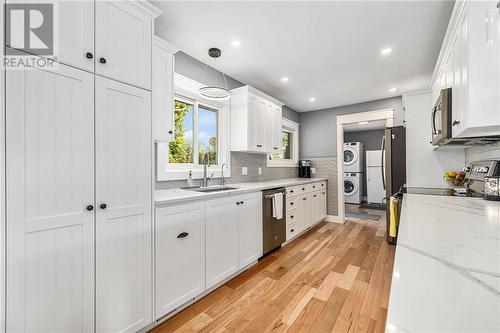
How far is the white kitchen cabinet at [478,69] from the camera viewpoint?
1.21m

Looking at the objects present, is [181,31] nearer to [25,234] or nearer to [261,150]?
[261,150]

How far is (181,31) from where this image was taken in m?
2.20

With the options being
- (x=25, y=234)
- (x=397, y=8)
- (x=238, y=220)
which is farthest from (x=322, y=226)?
(x=25, y=234)

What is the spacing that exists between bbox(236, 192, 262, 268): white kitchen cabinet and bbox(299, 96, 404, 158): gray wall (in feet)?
9.10

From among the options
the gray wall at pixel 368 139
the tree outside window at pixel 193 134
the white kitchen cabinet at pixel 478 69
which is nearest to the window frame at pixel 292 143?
the tree outside window at pixel 193 134

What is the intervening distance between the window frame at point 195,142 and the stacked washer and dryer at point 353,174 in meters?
4.97

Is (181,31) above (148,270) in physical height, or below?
above

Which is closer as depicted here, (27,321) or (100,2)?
(27,321)

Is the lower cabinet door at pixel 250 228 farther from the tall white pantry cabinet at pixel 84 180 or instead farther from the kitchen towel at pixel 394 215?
the kitchen towel at pixel 394 215

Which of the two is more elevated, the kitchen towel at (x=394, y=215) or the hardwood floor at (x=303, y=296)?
the kitchen towel at (x=394, y=215)

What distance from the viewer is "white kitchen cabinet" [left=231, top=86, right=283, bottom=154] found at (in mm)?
3125

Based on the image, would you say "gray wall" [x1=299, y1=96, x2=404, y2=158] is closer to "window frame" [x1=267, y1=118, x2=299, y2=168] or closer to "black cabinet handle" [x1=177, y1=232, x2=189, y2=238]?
"window frame" [x1=267, y1=118, x2=299, y2=168]

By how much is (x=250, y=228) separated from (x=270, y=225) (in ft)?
1.44

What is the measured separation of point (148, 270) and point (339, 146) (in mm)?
4200
